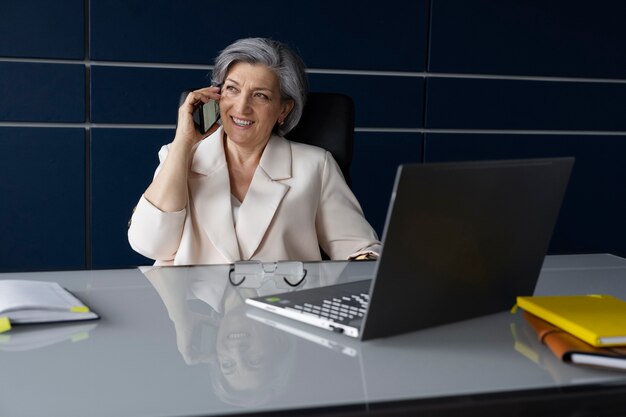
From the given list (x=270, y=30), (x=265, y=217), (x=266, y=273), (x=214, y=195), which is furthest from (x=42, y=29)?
(x=266, y=273)

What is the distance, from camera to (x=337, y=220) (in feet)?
7.34

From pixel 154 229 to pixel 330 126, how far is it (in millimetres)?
662

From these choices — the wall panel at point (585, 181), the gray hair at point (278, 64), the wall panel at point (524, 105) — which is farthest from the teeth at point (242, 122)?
the wall panel at point (585, 181)

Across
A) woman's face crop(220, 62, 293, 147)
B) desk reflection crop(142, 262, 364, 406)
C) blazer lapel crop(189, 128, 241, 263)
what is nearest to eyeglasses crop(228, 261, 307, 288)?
desk reflection crop(142, 262, 364, 406)

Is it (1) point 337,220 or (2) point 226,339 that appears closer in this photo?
(2) point 226,339

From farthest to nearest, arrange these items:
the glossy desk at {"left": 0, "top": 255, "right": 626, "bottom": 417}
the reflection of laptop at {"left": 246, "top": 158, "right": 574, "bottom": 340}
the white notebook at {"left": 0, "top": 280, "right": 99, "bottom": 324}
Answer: the white notebook at {"left": 0, "top": 280, "right": 99, "bottom": 324}
the reflection of laptop at {"left": 246, "top": 158, "right": 574, "bottom": 340}
the glossy desk at {"left": 0, "top": 255, "right": 626, "bottom": 417}

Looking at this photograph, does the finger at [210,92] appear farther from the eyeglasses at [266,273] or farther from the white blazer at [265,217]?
the eyeglasses at [266,273]

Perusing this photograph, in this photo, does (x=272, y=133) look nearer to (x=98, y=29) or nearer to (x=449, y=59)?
(x=98, y=29)

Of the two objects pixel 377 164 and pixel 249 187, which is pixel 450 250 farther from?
pixel 377 164

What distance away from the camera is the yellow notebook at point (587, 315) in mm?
1088

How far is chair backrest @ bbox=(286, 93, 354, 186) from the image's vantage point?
7.80 ft

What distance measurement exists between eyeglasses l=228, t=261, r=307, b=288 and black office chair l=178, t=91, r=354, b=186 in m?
0.82

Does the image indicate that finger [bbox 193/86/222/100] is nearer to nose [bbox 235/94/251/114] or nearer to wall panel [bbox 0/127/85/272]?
nose [bbox 235/94/251/114]

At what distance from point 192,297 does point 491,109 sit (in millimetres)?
2605
